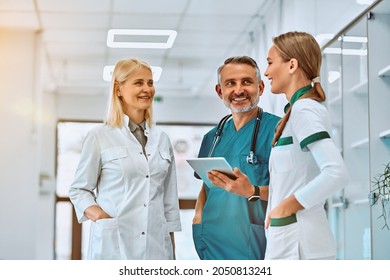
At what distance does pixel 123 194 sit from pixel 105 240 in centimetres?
16

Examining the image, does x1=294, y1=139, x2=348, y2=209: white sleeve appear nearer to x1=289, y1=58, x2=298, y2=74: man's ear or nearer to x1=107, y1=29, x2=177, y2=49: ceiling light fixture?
x1=289, y1=58, x2=298, y2=74: man's ear

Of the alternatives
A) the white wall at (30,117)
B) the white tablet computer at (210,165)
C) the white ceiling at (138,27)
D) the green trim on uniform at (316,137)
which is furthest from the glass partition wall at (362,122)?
the green trim on uniform at (316,137)

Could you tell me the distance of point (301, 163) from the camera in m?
1.96

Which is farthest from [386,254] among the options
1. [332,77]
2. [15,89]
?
[15,89]

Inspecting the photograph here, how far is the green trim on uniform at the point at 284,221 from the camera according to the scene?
1.94m

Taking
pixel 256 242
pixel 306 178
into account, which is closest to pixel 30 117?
pixel 256 242

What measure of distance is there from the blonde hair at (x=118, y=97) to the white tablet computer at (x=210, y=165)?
24 centimetres

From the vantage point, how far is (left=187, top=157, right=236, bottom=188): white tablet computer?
2.17m

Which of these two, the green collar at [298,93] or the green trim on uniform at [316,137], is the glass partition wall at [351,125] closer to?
the green collar at [298,93]

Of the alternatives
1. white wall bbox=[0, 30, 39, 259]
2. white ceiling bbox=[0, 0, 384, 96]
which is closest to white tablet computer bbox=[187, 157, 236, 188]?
white ceiling bbox=[0, 0, 384, 96]

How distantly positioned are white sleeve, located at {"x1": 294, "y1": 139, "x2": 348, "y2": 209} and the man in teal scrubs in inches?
16.3
